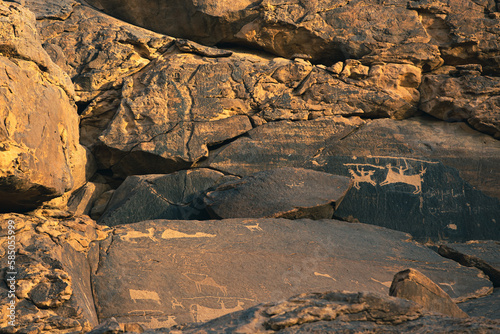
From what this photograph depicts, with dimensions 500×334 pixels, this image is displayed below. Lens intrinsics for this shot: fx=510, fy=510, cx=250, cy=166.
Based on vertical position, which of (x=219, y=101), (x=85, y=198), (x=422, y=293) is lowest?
(x=85, y=198)

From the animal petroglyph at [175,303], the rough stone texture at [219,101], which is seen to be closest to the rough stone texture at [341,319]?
the animal petroglyph at [175,303]

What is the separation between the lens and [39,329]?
2611 mm

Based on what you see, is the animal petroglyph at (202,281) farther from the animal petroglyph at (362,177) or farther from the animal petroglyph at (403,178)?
the animal petroglyph at (403,178)

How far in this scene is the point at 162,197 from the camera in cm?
488

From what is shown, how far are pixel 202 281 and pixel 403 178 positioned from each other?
2.51 meters

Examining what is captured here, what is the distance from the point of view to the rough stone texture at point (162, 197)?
4734 millimetres

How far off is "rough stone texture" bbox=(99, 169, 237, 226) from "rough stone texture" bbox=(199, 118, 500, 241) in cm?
29

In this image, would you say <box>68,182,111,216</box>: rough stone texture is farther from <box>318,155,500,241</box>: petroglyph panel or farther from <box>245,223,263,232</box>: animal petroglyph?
<box>318,155,500,241</box>: petroglyph panel

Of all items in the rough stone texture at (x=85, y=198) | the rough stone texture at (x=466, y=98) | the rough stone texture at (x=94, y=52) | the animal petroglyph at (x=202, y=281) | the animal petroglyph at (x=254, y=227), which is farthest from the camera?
the rough stone texture at (x=94, y=52)

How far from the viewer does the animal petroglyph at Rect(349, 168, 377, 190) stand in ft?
16.5

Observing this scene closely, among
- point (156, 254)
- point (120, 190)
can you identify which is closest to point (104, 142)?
point (120, 190)

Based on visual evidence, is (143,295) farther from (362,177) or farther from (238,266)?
(362,177)

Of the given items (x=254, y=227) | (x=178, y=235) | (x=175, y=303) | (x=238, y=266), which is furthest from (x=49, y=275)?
(x=254, y=227)

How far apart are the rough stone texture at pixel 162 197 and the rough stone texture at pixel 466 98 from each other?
8.02 feet
